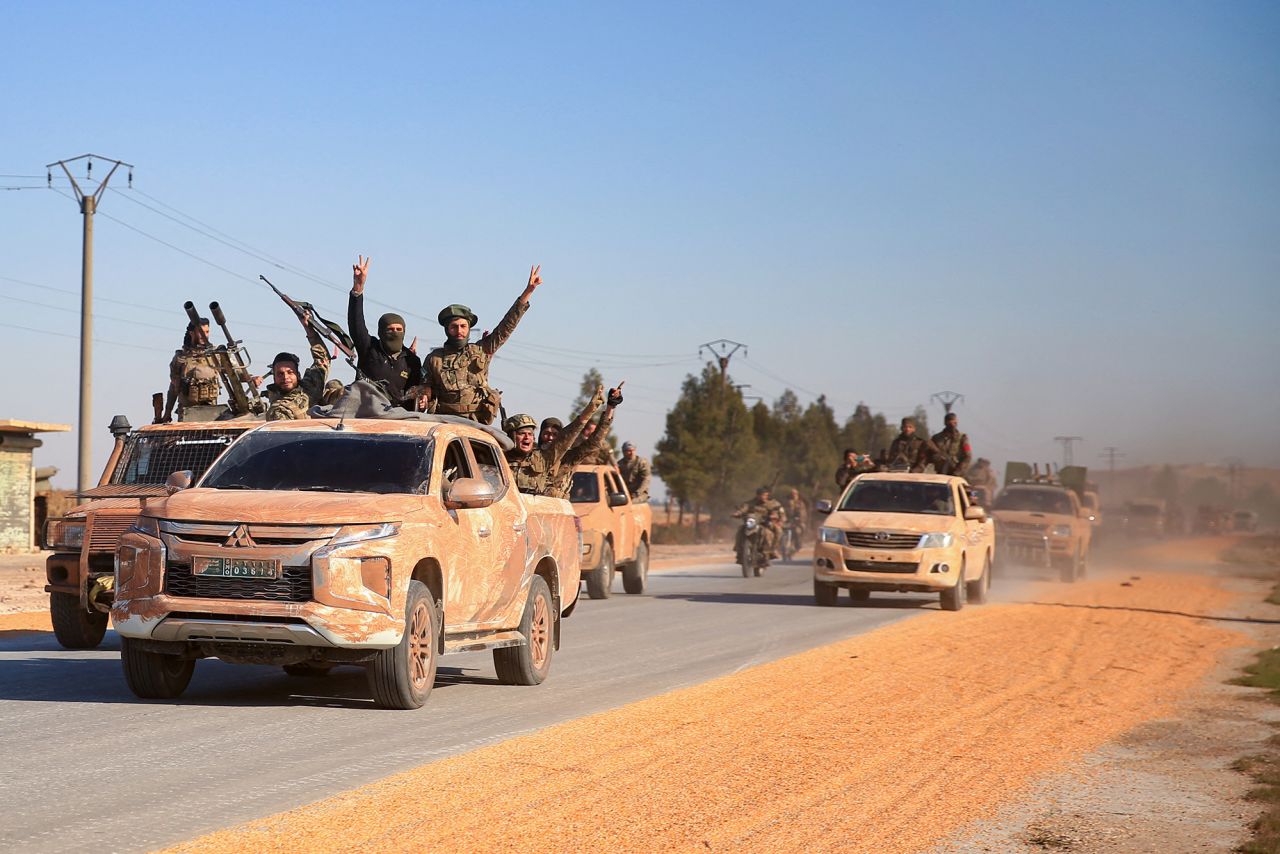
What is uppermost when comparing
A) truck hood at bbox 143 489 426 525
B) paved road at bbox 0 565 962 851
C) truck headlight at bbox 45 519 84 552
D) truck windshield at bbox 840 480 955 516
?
truck windshield at bbox 840 480 955 516

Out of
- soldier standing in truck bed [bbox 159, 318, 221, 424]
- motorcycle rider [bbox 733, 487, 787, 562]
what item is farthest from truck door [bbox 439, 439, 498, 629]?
motorcycle rider [bbox 733, 487, 787, 562]

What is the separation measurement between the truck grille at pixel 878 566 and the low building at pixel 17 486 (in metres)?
20.4

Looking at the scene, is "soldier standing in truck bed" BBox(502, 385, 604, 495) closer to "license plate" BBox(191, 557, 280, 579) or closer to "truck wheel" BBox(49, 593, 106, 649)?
"truck wheel" BBox(49, 593, 106, 649)

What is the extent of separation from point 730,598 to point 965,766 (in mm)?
16085

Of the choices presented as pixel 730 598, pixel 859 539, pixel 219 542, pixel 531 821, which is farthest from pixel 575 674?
pixel 730 598

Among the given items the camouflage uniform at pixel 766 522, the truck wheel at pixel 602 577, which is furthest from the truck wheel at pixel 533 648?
the camouflage uniform at pixel 766 522

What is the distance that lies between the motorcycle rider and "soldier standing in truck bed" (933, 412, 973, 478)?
6.55 m

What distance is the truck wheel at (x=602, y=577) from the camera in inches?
934

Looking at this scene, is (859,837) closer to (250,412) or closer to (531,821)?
(531,821)

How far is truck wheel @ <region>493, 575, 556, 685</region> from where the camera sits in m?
12.2

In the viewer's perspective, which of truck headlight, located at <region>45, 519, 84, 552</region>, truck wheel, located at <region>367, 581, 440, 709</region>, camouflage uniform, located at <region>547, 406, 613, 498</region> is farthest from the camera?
camouflage uniform, located at <region>547, 406, 613, 498</region>

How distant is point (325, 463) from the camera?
10914 millimetres

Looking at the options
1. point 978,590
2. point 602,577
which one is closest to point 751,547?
point 978,590

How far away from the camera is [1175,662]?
16672mm
